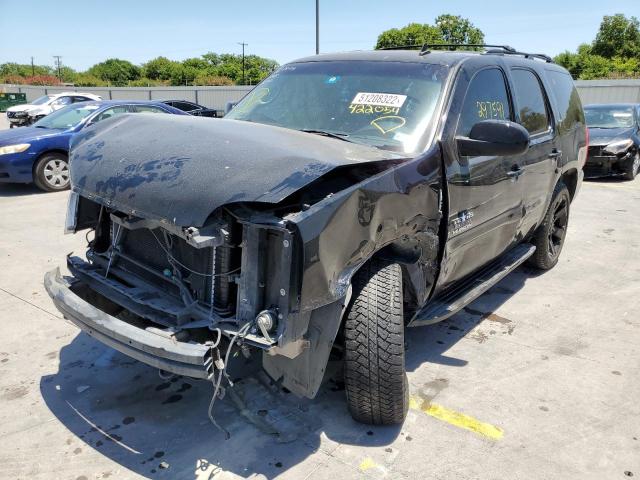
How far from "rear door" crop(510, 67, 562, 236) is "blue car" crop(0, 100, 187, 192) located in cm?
658

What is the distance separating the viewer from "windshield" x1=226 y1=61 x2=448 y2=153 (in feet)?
10.9

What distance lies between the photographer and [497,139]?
3152mm

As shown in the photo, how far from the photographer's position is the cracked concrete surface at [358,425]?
2.71 m

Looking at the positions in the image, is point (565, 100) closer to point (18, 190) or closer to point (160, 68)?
point (18, 190)

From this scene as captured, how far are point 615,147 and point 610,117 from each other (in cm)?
151

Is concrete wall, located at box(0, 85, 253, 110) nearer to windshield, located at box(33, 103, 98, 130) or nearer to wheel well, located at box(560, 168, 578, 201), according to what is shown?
windshield, located at box(33, 103, 98, 130)

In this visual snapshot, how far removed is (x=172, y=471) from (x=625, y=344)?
3.37 metres

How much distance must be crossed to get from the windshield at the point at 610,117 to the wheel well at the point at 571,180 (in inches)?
282

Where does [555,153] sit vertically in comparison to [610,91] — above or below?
below

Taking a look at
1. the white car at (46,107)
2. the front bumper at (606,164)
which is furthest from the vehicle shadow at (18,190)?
the front bumper at (606,164)

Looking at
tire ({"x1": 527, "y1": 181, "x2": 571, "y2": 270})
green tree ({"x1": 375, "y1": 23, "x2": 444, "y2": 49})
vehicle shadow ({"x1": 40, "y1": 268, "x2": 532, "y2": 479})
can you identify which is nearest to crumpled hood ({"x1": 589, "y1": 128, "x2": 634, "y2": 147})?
tire ({"x1": 527, "y1": 181, "x2": 571, "y2": 270})

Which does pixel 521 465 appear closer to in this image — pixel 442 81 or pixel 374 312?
pixel 374 312

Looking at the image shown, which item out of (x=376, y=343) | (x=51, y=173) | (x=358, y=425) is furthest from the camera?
(x=51, y=173)

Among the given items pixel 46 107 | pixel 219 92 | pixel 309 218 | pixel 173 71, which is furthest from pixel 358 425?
pixel 173 71
